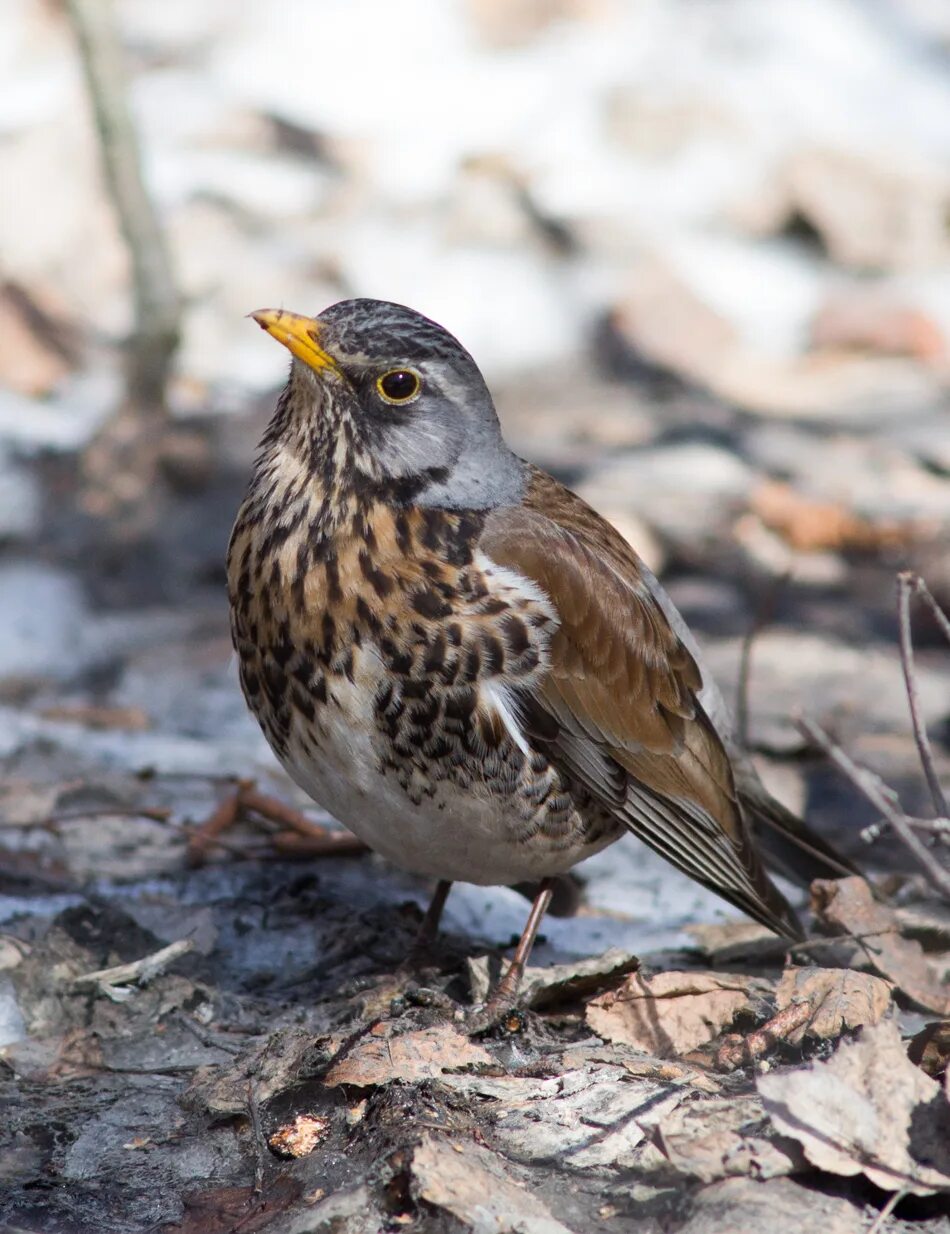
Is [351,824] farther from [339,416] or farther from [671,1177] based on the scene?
[671,1177]

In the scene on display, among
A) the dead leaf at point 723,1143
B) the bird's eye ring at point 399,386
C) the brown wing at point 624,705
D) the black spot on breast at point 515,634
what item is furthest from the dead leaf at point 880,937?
the bird's eye ring at point 399,386

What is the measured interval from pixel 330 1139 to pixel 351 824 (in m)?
0.84

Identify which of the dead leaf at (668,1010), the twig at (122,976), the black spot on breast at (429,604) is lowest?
the twig at (122,976)

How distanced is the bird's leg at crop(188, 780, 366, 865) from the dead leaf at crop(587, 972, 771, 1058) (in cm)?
126

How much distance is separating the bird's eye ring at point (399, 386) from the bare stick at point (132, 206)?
381 centimetres

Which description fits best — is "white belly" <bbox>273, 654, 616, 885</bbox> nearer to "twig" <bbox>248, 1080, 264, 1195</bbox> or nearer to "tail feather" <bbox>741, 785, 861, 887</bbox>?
"twig" <bbox>248, 1080, 264, 1195</bbox>

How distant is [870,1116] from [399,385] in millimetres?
2002

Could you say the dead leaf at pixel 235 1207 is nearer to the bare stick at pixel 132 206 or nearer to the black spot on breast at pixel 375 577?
the black spot on breast at pixel 375 577

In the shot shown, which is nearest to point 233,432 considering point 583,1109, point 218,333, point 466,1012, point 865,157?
point 218,333

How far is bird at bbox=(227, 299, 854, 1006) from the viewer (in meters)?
3.85

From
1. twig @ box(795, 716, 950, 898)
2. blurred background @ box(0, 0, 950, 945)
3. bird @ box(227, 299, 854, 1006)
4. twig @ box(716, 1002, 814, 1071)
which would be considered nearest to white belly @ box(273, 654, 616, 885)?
bird @ box(227, 299, 854, 1006)

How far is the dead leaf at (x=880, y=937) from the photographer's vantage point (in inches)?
161

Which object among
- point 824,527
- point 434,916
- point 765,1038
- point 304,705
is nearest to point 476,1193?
point 765,1038

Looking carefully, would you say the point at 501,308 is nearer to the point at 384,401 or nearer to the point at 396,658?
the point at 384,401
